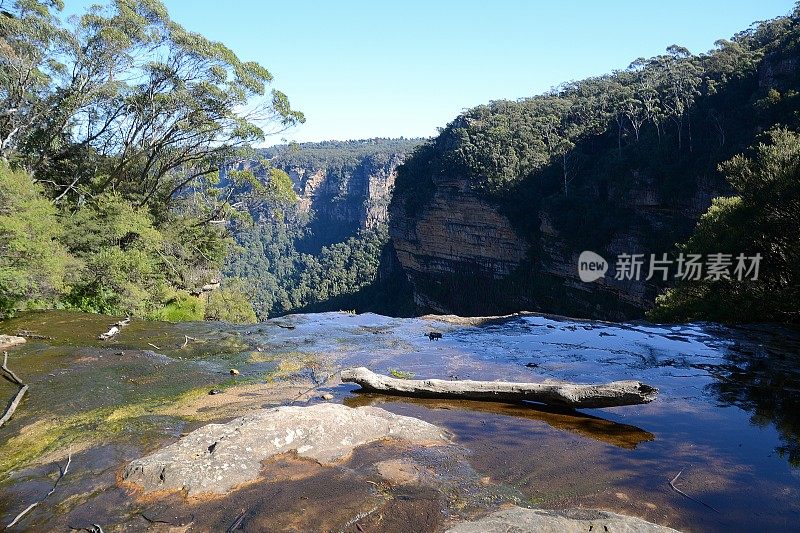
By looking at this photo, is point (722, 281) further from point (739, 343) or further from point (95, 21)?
point (95, 21)

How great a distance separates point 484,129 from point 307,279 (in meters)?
47.2

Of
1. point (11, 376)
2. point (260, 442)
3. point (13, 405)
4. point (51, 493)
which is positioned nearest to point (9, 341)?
point (11, 376)

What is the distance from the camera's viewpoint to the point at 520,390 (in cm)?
727

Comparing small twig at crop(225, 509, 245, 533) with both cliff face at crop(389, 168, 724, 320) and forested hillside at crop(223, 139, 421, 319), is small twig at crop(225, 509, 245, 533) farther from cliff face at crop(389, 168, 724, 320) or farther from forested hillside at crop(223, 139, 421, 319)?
forested hillside at crop(223, 139, 421, 319)

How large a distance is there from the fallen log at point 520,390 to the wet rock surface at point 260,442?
1222mm

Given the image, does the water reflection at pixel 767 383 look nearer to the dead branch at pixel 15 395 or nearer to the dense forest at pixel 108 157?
the dead branch at pixel 15 395

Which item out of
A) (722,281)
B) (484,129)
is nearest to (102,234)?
(722,281)

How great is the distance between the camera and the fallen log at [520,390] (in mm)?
6703

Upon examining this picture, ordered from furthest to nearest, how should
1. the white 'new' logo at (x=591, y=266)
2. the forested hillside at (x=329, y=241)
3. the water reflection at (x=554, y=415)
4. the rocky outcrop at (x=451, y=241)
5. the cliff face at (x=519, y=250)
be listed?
the forested hillside at (x=329, y=241) → the rocky outcrop at (x=451, y=241) → the white 'new' logo at (x=591, y=266) → the cliff face at (x=519, y=250) → the water reflection at (x=554, y=415)

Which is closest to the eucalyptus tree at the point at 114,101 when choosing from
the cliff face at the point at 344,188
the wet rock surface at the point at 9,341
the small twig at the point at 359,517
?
the wet rock surface at the point at 9,341

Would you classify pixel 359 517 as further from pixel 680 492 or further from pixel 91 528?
pixel 680 492

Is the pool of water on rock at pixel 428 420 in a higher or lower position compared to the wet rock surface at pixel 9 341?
higher

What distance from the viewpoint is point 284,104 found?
21.3 meters

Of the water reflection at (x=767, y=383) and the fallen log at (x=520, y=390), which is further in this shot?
the fallen log at (x=520, y=390)
